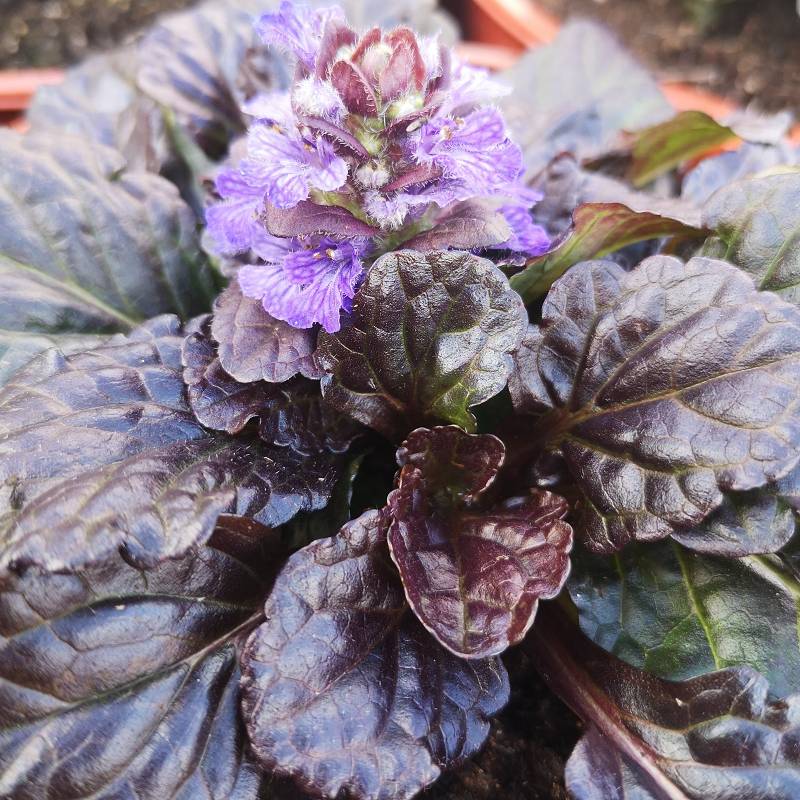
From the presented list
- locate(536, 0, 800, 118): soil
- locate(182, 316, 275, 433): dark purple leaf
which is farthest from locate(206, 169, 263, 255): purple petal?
locate(536, 0, 800, 118): soil

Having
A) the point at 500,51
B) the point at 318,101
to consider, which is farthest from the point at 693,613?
the point at 500,51

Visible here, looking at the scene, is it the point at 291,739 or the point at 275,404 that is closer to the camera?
the point at 291,739

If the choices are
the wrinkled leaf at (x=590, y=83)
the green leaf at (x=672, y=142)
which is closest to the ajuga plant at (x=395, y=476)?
the green leaf at (x=672, y=142)

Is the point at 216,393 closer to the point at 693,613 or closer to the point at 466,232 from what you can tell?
the point at 466,232

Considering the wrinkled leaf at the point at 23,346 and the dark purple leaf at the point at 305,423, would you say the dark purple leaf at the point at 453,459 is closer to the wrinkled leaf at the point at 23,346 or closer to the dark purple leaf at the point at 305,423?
the dark purple leaf at the point at 305,423

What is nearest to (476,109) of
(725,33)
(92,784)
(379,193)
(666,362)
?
(379,193)

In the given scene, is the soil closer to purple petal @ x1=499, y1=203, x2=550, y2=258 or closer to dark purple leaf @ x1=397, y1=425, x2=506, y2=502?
purple petal @ x1=499, y1=203, x2=550, y2=258

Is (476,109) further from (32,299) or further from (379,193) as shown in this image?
(32,299)
